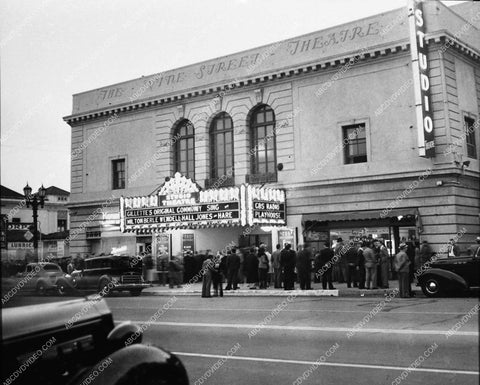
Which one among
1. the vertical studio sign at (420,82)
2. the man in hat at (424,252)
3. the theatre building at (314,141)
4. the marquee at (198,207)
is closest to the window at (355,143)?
the theatre building at (314,141)

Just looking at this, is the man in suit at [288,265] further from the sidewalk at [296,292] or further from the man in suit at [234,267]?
the man in suit at [234,267]

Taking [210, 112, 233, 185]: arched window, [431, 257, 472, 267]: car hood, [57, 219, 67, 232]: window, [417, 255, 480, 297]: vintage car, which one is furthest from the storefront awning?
[57, 219, 67, 232]: window

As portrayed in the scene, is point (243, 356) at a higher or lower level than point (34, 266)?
lower

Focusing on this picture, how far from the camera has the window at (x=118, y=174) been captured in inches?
1342

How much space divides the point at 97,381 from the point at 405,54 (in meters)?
24.1

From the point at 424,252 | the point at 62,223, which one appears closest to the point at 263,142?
the point at 424,252

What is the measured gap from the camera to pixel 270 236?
27.9 metres

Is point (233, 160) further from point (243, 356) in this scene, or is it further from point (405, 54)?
point (243, 356)

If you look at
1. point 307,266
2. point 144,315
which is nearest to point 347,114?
point 307,266

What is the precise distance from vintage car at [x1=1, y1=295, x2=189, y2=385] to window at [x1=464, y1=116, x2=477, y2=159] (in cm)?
2404

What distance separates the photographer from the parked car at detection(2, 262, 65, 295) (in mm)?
2916

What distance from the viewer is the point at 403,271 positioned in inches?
667

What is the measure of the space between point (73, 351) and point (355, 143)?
78.3 ft

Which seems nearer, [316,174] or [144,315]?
[144,315]
